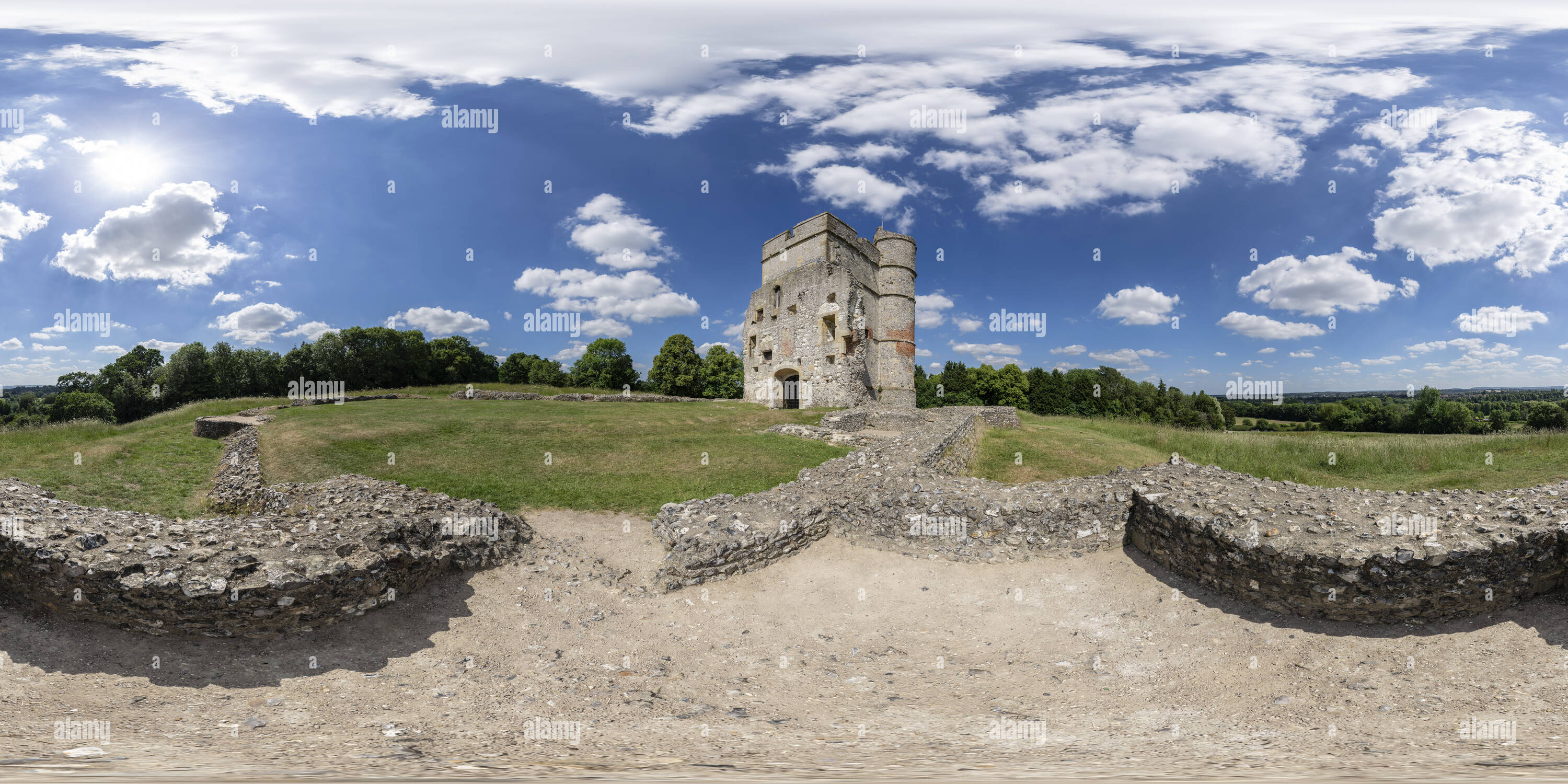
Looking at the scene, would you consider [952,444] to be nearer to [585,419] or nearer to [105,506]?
[585,419]

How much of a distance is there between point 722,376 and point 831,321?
2156cm

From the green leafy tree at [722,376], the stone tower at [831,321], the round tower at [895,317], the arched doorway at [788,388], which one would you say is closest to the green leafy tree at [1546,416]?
the round tower at [895,317]

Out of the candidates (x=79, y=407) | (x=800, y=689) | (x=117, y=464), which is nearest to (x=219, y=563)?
(x=800, y=689)

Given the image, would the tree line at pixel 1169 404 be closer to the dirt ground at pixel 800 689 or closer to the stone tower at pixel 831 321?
the stone tower at pixel 831 321

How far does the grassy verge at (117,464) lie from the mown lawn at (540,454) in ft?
4.76

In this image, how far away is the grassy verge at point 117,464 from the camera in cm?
1001

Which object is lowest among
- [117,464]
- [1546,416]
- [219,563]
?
[219,563]

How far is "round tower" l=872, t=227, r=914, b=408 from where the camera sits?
108ft

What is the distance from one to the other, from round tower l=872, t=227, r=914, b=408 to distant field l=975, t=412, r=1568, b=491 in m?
Answer: 10.4

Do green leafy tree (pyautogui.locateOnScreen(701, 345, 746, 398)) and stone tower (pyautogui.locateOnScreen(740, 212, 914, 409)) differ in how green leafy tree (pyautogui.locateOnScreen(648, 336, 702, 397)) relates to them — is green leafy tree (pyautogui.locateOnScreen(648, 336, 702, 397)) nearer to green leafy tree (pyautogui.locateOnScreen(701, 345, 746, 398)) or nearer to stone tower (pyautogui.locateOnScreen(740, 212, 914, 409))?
green leafy tree (pyautogui.locateOnScreen(701, 345, 746, 398))

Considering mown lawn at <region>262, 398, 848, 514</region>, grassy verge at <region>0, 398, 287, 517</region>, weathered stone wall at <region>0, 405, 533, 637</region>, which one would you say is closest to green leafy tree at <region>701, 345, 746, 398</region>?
mown lawn at <region>262, 398, 848, 514</region>

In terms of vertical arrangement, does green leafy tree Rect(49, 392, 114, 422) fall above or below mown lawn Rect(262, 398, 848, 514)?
above

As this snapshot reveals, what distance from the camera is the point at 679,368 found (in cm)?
4853

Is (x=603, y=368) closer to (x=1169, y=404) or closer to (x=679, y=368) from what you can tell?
(x=679, y=368)
